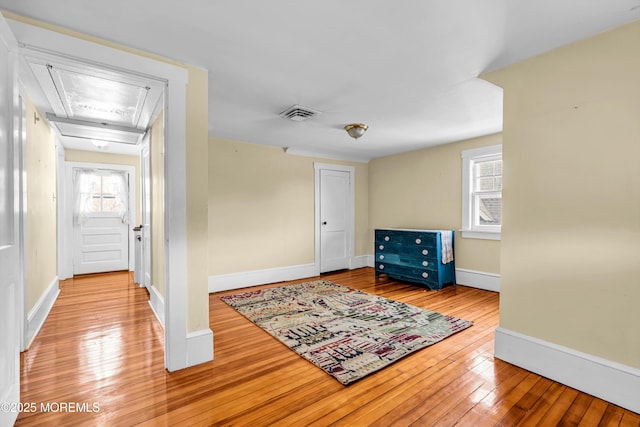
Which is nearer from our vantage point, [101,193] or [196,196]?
[196,196]

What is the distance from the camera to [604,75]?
5.90ft

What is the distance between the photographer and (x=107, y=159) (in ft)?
17.9

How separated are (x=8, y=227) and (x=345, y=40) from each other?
85.4 inches

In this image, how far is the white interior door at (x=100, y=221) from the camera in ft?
17.6

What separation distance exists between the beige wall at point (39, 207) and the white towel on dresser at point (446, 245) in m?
4.86

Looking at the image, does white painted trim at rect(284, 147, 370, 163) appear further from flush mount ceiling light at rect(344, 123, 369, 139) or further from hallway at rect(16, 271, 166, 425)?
hallway at rect(16, 271, 166, 425)

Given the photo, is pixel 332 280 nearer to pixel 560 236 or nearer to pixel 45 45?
pixel 560 236

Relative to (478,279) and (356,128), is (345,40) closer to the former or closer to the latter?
(356,128)

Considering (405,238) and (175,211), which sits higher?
(175,211)

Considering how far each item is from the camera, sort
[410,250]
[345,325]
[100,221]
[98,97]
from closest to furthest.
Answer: [98,97]
[345,325]
[410,250]
[100,221]

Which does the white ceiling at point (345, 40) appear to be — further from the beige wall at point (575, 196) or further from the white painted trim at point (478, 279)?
the white painted trim at point (478, 279)

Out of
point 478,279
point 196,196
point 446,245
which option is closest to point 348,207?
point 446,245

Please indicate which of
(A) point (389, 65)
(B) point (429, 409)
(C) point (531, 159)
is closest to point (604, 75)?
(C) point (531, 159)

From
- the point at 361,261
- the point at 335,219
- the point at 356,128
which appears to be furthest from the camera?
the point at 361,261
